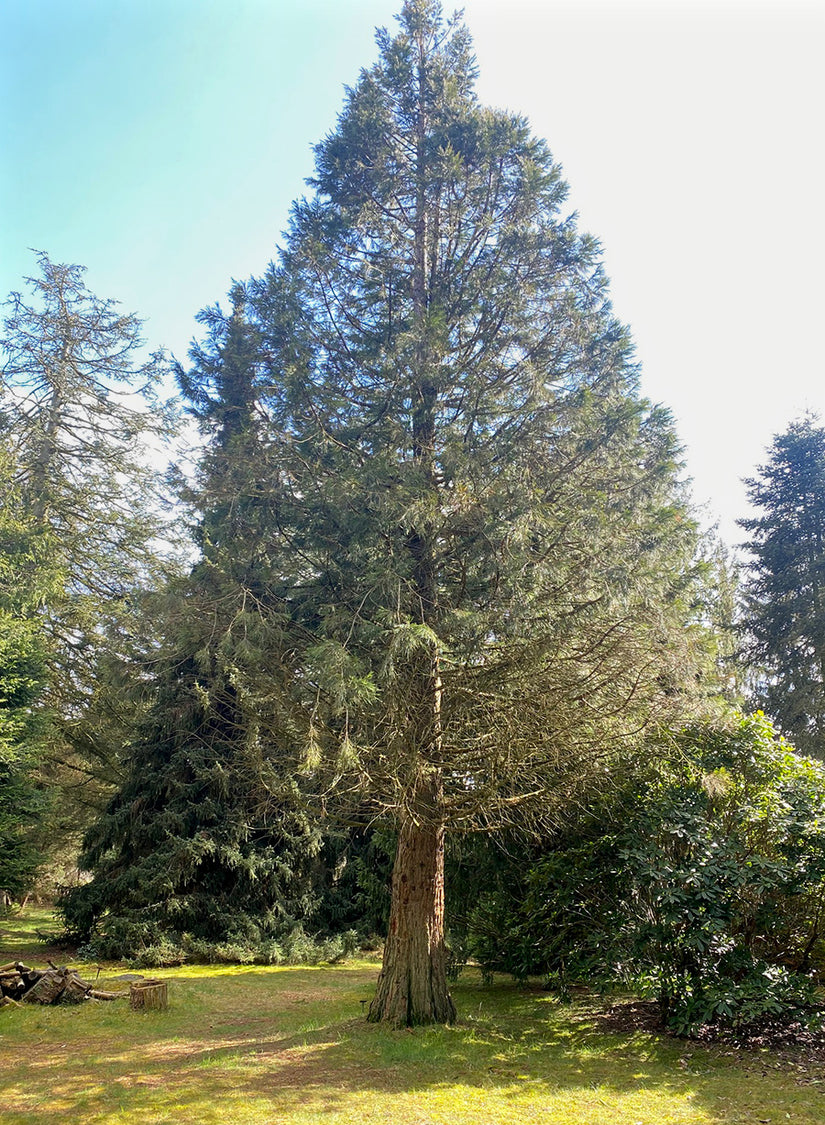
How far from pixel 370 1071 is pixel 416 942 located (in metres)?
1.37

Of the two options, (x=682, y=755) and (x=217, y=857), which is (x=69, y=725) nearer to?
(x=217, y=857)

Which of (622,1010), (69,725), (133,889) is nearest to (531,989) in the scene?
(622,1010)

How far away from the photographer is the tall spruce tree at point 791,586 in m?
14.5

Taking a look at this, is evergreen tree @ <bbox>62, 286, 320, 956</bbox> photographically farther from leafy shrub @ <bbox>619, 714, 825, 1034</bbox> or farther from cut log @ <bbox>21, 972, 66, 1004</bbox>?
leafy shrub @ <bbox>619, 714, 825, 1034</bbox>

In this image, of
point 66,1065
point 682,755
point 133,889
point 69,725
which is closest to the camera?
point 66,1065

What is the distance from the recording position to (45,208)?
731 cm

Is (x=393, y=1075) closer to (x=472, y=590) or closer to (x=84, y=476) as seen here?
(x=472, y=590)

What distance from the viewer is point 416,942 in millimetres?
A: 6965

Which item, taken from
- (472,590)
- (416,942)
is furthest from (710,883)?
(472,590)

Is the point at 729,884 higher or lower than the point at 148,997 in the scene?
higher

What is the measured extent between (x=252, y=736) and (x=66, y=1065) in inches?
131

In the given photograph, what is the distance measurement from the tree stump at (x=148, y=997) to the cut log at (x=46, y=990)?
0.93 metres

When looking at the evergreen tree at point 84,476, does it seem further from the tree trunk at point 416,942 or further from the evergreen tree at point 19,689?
the tree trunk at point 416,942

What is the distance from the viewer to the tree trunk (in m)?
6.84
